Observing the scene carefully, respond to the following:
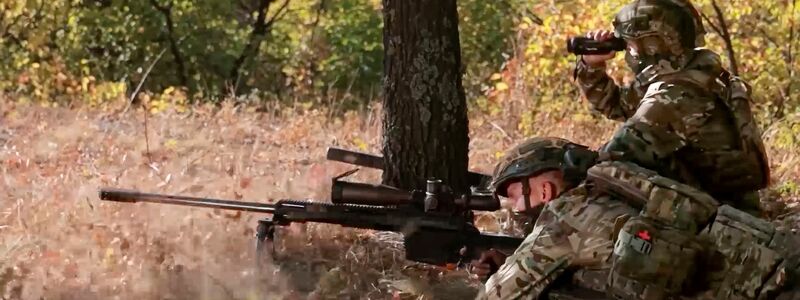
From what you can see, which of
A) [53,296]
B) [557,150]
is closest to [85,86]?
[53,296]

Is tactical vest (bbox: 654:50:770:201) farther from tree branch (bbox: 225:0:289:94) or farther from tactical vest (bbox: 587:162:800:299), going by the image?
tree branch (bbox: 225:0:289:94)

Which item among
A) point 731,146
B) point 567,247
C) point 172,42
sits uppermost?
point 172,42

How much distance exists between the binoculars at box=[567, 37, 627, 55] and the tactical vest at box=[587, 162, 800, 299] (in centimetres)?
149

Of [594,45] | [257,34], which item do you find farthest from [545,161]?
[257,34]

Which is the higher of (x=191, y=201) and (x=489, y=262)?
(x=191, y=201)

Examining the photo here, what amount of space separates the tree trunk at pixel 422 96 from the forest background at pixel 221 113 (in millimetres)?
630

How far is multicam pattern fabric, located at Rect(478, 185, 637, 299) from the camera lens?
3.57 meters

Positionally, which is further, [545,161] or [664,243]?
[545,161]

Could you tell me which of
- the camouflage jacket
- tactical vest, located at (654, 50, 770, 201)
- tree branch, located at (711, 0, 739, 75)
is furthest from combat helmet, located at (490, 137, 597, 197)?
tree branch, located at (711, 0, 739, 75)

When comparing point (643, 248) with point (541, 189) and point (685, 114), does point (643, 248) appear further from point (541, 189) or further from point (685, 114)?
point (685, 114)

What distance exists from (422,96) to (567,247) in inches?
113

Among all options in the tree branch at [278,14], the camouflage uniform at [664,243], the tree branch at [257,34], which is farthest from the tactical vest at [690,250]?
the tree branch at [278,14]

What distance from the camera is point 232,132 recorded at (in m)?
9.86

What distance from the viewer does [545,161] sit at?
3.85 m
